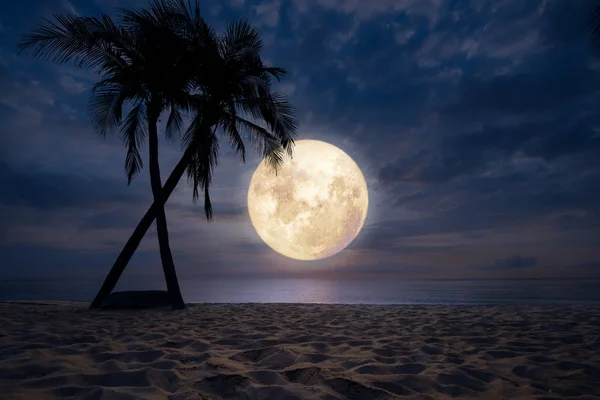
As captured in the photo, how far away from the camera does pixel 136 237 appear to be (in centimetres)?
820

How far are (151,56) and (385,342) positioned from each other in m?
7.70

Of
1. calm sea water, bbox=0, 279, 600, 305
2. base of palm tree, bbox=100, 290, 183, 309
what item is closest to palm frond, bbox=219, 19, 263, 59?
base of palm tree, bbox=100, 290, 183, 309

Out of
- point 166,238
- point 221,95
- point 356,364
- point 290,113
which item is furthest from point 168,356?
point 290,113

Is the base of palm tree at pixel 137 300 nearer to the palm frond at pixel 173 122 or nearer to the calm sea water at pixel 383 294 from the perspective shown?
the palm frond at pixel 173 122

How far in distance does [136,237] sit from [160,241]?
0.53 meters

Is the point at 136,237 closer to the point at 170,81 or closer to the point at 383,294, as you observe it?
the point at 170,81

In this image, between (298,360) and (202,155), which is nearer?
(298,360)

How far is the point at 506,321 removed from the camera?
5.67 m

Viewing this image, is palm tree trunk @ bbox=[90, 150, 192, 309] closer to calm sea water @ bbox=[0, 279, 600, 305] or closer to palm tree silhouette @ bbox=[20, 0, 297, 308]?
palm tree silhouette @ bbox=[20, 0, 297, 308]

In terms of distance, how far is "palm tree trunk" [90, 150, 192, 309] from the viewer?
7961 millimetres

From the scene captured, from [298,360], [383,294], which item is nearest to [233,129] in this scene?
[298,360]

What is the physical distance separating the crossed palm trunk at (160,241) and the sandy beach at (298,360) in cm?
259

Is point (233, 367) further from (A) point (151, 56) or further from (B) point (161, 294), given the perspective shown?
(A) point (151, 56)

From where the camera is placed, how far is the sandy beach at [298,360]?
244 cm
